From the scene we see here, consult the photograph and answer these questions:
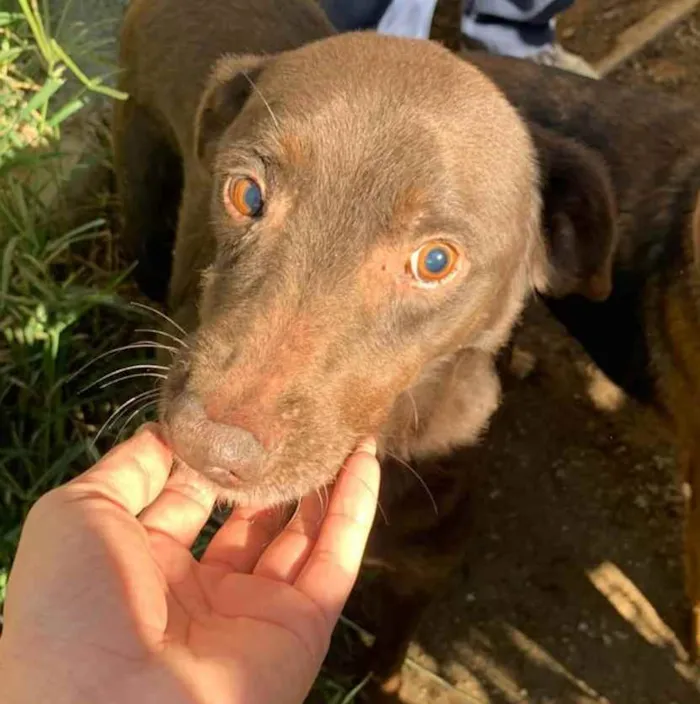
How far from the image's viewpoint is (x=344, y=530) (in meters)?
1.97

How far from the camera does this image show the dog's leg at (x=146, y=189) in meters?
3.06

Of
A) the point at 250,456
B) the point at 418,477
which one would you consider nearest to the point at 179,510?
the point at 250,456

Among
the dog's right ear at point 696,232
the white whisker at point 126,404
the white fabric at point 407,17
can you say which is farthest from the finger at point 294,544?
the white fabric at point 407,17

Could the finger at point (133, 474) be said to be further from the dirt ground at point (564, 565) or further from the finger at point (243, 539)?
the dirt ground at point (564, 565)

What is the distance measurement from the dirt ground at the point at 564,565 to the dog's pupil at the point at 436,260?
0.96 metres

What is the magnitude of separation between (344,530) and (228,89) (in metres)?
1.01

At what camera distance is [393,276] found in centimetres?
187

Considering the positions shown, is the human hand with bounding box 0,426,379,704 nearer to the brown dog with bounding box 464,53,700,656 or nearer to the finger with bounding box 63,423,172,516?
the finger with bounding box 63,423,172,516

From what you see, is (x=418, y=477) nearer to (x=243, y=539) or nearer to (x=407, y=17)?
(x=243, y=539)

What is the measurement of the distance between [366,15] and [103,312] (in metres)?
1.46

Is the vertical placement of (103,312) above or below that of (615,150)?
below

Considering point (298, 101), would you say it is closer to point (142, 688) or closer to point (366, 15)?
point (142, 688)

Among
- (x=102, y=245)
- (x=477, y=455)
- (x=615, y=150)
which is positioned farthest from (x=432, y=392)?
(x=102, y=245)

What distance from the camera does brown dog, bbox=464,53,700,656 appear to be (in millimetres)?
2861
